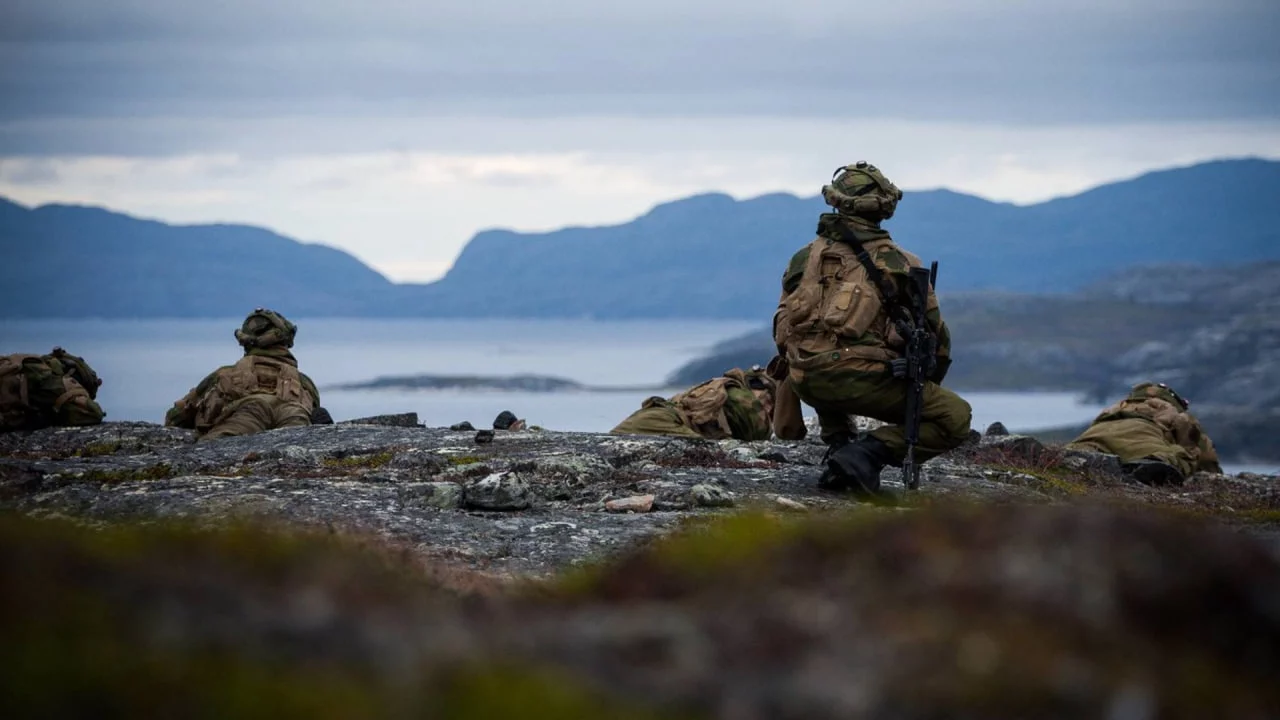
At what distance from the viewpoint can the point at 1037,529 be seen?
5.70 meters

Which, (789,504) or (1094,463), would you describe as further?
(1094,463)

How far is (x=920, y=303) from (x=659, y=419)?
8.12 metres

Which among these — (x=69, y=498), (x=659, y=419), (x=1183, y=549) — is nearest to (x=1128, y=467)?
(x=659, y=419)

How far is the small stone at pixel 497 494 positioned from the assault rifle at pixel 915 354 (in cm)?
336

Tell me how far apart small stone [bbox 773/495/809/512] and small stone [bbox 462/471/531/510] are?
211 cm

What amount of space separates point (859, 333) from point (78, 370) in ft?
54.6

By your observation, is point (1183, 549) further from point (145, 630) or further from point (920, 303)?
point (920, 303)

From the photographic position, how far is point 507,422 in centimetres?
2306

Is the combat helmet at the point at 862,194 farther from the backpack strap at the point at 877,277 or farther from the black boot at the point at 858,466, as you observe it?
the black boot at the point at 858,466

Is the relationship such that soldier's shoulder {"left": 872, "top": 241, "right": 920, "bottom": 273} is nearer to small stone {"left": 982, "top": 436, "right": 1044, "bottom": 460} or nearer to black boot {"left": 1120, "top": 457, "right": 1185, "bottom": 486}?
small stone {"left": 982, "top": 436, "right": 1044, "bottom": 460}

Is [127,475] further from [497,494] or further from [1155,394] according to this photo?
[1155,394]

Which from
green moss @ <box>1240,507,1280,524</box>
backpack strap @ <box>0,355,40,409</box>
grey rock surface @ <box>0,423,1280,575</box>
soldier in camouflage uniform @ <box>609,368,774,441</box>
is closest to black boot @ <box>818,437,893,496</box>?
grey rock surface @ <box>0,423,1280,575</box>

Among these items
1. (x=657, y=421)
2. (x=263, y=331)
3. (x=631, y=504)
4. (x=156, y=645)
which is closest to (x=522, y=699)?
(x=156, y=645)

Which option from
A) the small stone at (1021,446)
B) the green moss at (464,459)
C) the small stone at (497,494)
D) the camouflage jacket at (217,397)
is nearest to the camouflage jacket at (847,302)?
the small stone at (497,494)
